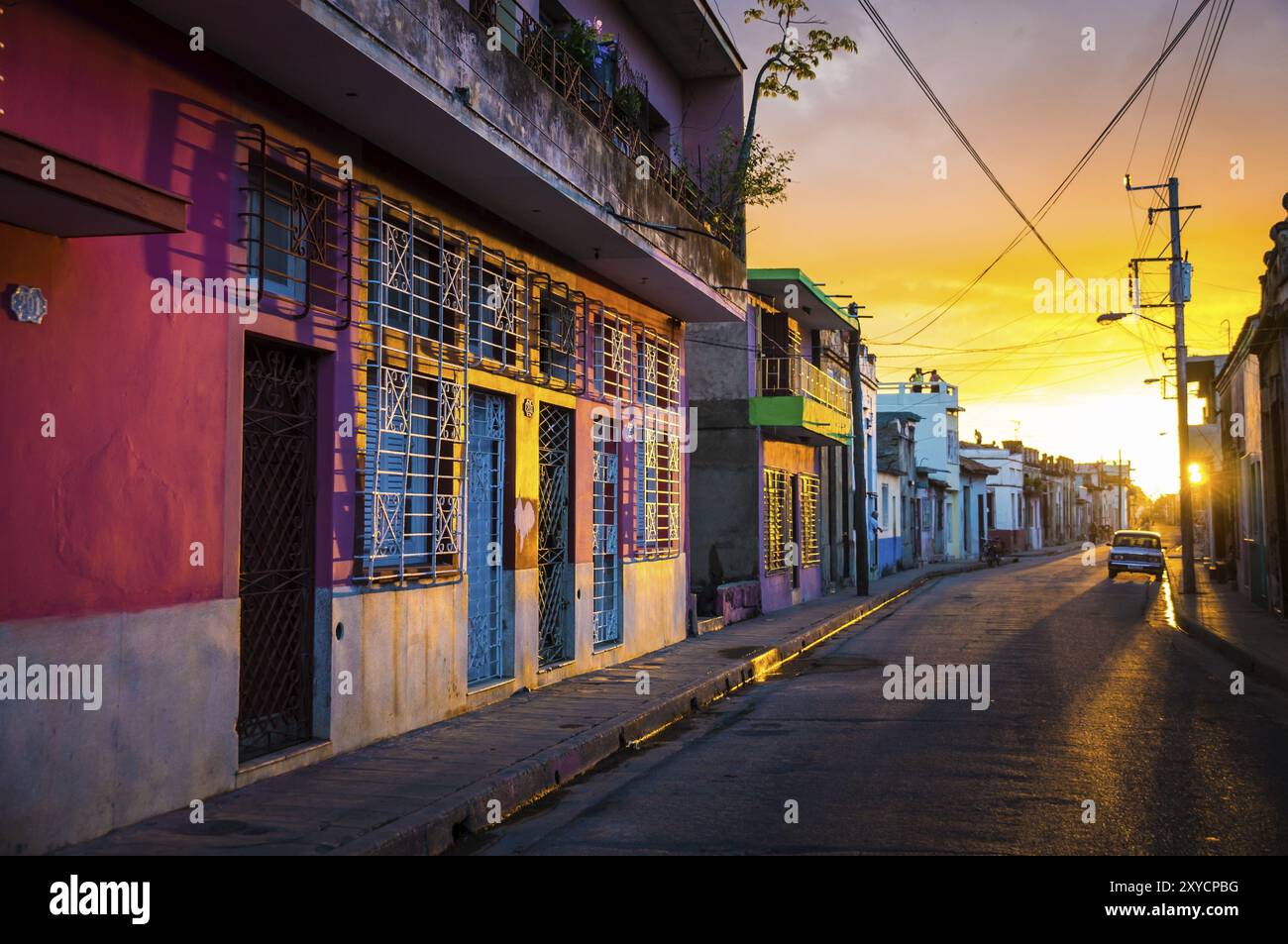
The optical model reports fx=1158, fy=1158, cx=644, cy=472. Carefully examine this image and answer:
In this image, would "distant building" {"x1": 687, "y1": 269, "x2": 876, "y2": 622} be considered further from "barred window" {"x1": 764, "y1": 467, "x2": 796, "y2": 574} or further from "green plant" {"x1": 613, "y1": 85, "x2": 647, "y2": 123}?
"green plant" {"x1": 613, "y1": 85, "x2": 647, "y2": 123}

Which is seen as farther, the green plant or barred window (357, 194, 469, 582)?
the green plant

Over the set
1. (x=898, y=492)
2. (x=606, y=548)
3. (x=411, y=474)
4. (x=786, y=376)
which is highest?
(x=786, y=376)

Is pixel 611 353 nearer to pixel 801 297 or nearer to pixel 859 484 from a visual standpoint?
pixel 801 297

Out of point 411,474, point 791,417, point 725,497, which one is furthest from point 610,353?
point 725,497

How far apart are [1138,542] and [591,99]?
30.1 m

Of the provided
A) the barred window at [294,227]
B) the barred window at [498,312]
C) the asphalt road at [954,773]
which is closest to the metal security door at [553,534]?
the barred window at [498,312]

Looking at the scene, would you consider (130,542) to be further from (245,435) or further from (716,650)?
(716,650)

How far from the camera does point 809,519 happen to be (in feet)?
94.1

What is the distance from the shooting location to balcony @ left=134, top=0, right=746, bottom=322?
7195mm

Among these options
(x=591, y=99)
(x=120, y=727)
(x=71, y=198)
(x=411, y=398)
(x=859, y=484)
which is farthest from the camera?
(x=859, y=484)

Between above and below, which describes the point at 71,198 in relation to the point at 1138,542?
above

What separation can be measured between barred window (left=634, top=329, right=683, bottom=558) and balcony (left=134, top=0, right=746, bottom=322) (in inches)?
41.7

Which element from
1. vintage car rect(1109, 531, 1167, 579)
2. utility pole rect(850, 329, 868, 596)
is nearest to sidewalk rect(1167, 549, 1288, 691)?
utility pole rect(850, 329, 868, 596)
